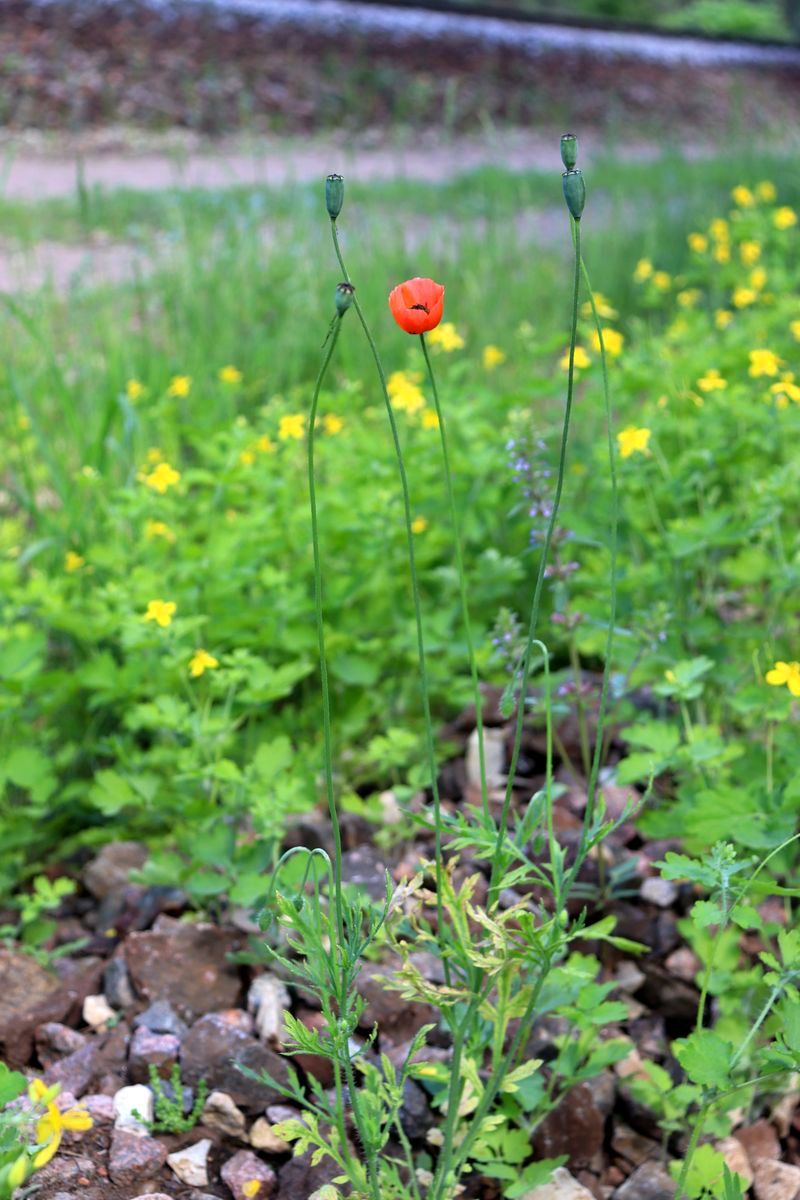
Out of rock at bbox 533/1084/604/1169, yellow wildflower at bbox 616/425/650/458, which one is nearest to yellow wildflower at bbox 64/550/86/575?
yellow wildflower at bbox 616/425/650/458

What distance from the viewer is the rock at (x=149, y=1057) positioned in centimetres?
155

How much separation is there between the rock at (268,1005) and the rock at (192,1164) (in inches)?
8.2

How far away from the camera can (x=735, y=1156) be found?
4.99ft

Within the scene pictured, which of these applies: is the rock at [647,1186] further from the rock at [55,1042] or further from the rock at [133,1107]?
the rock at [55,1042]

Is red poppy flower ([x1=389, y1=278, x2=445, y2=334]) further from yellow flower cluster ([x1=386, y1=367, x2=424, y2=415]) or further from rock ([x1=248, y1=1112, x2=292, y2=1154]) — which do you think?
yellow flower cluster ([x1=386, y1=367, x2=424, y2=415])

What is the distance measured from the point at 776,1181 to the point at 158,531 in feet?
4.89

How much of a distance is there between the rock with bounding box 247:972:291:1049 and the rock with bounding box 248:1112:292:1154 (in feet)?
0.45

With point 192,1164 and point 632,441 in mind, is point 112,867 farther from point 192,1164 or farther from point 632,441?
point 632,441

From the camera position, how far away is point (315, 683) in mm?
2328

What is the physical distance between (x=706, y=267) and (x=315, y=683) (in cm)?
252

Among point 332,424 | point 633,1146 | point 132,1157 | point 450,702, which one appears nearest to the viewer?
point 132,1157

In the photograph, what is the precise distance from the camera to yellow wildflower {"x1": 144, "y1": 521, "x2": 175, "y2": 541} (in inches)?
90.1

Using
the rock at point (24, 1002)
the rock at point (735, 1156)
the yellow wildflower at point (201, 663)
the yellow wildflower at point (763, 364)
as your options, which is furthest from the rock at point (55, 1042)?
the yellow wildflower at point (763, 364)

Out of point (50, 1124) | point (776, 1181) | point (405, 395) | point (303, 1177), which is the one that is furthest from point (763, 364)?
point (50, 1124)
